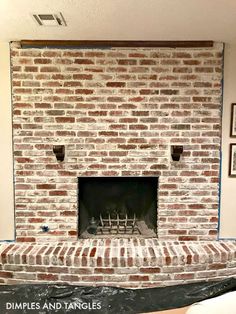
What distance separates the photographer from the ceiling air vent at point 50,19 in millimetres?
2154

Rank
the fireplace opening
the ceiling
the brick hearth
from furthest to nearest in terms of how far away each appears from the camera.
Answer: the fireplace opening
the brick hearth
the ceiling

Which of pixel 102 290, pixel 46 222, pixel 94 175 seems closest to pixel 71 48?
pixel 94 175

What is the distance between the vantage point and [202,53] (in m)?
2.78

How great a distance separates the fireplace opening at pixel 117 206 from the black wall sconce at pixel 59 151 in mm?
350

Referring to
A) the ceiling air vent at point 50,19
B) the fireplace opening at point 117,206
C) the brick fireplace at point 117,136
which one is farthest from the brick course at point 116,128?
the ceiling air vent at point 50,19

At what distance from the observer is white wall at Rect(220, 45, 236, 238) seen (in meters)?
2.82

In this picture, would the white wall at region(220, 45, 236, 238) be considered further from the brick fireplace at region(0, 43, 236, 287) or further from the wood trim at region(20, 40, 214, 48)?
the wood trim at region(20, 40, 214, 48)

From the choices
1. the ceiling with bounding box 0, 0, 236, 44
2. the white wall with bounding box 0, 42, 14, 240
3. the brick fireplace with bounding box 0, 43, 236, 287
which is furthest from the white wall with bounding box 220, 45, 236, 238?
the white wall with bounding box 0, 42, 14, 240

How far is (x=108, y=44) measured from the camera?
8.94 ft

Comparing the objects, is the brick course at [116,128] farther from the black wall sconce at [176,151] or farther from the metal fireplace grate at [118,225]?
the metal fireplace grate at [118,225]

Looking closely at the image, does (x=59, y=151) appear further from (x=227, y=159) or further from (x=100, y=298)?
(x=227, y=159)

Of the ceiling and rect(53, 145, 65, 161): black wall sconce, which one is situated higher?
the ceiling

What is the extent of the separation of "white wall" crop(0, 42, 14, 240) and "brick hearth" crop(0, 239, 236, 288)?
1.06 ft

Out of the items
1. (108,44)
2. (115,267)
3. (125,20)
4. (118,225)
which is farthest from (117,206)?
(125,20)
